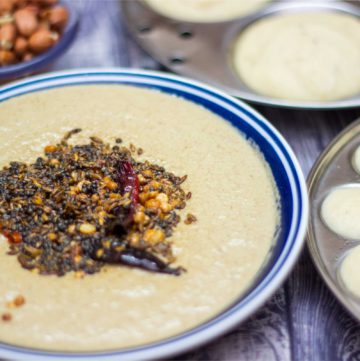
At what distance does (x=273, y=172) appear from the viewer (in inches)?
66.1

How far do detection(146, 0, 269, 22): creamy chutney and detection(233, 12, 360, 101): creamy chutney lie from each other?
0.43 feet

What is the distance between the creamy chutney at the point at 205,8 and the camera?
2672mm

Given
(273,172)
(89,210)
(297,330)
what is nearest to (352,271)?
(297,330)

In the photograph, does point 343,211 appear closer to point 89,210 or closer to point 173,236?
point 173,236

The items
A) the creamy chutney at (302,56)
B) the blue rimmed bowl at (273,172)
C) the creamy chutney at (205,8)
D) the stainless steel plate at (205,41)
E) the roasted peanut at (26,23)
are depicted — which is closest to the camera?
the blue rimmed bowl at (273,172)

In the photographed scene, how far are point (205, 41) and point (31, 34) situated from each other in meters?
0.77

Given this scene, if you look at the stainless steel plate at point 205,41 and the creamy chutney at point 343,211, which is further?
the stainless steel plate at point 205,41

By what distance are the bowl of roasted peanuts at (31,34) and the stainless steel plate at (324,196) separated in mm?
1237

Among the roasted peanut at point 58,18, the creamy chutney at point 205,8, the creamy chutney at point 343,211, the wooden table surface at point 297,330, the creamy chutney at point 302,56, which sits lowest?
the wooden table surface at point 297,330

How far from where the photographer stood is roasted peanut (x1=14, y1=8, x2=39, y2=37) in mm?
2359

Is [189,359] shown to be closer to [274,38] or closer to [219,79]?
[219,79]

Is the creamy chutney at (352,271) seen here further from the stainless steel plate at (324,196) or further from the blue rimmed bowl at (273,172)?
the blue rimmed bowl at (273,172)

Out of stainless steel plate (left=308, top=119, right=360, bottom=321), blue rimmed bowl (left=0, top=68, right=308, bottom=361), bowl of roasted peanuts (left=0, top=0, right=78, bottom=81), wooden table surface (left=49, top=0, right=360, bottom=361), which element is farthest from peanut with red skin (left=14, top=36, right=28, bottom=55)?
wooden table surface (left=49, top=0, right=360, bottom=361)

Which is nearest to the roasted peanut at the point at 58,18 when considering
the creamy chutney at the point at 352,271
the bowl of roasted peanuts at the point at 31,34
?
the bowl of roasted peanuts at the point at 31,34
